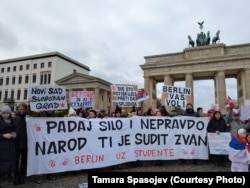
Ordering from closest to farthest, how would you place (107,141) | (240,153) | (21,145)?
(240,153) < (21,145) < (107,141)

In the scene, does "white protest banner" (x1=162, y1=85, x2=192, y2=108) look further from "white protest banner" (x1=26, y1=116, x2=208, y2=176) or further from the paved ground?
the paved ground

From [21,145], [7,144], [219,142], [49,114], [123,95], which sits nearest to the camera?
[21,145]

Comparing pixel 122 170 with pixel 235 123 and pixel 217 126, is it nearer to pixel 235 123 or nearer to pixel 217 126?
pixel 217 126

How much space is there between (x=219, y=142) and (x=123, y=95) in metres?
3.85

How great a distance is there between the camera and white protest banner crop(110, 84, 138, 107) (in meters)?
9.27

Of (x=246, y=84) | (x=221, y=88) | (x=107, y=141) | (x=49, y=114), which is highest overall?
(x=246, y=84)

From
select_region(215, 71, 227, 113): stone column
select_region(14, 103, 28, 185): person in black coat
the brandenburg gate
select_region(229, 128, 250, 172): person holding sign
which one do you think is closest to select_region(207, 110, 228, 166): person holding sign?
select_region(229, 128, 250, 172): person holding sign

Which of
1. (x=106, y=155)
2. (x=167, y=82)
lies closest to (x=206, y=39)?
(x=167, y=82)

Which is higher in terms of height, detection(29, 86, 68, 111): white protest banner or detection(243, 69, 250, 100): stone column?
detection(243, 69, 250, 100): stone column

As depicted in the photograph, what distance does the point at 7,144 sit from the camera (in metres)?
5.68

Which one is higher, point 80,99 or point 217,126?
point 80,99

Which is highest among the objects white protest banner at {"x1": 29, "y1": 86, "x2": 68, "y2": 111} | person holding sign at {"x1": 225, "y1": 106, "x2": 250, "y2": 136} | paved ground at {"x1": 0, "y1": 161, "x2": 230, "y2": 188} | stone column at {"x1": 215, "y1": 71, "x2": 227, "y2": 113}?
stone column at {"x1": 215, "y1": 71, "x2": 227, "y2": 113}

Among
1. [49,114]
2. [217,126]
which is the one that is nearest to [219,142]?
[217,126]

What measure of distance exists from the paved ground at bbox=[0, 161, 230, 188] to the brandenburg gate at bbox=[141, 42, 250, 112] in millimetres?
31325
